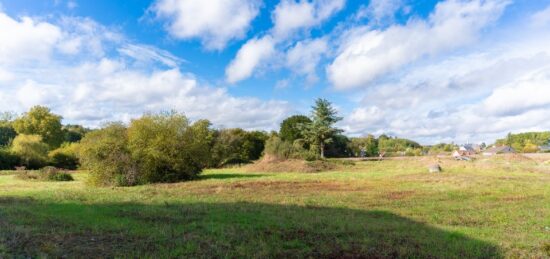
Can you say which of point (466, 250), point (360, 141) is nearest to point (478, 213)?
point (466, 250)

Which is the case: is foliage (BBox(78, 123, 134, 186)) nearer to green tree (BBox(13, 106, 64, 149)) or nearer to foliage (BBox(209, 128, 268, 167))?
foliage (BBox(209, 128, 268, 167))

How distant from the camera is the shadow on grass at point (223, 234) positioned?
711 centimetres

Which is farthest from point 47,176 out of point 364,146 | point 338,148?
point 364,146

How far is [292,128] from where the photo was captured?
217 ft

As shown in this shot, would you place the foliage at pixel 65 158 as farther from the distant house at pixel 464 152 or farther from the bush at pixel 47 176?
the distant house at pixel 464 152

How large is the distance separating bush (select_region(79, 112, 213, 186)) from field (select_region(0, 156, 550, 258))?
21.5 ft

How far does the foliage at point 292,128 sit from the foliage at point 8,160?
3888 cm

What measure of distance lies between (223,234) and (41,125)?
64955mm

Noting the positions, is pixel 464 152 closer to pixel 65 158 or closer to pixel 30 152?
pixel 65 158

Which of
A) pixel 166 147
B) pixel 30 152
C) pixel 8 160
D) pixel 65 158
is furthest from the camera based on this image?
pixel 65 158

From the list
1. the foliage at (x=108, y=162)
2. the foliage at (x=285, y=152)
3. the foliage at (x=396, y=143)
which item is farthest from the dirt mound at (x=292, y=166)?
the foliage at (x=396, y=143)

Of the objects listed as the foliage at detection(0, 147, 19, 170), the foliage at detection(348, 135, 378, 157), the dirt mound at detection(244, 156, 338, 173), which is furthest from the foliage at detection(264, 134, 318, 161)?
the foliage at detection(348, 135, 378, 157)

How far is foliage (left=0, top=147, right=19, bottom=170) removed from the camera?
45.6 metres

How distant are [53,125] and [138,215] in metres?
62.7
